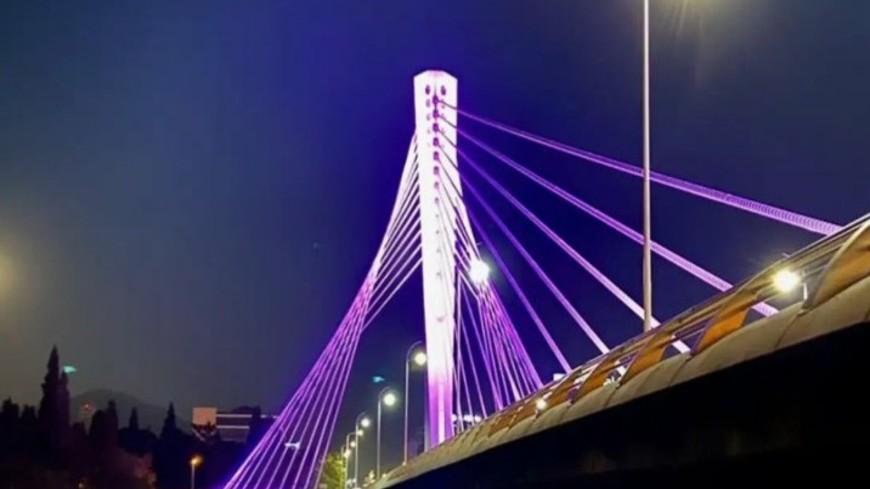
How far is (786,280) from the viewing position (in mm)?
12859

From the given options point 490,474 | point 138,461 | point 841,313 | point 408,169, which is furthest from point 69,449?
point 841,313

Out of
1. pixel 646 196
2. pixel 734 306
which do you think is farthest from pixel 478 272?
pixel 734 306

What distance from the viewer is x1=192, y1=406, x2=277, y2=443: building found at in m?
138

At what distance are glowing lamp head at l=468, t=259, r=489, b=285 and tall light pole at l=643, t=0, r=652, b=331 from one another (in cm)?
1743

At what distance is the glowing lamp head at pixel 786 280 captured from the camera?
12.7 metres

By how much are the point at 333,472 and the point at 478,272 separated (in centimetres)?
9704

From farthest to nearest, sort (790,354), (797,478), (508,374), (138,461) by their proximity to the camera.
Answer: (138,461) < (508,374) < (797,478) < (790,354)

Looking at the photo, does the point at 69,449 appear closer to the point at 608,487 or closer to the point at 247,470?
the point at 247,470

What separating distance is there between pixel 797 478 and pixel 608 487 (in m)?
6.80

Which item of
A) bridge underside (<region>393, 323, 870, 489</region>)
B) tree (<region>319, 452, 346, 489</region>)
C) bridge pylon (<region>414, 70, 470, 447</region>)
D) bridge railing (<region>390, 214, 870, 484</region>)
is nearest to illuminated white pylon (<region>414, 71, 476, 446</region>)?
bridge pylon (<region>414, 70, 470, 447</region>)

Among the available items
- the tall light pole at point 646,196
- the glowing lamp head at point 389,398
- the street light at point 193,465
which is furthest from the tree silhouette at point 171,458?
the tall light pole at point 646,196

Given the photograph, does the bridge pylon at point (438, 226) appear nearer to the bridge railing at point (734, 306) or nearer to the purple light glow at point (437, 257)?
the purple light glow at point (437, 257)

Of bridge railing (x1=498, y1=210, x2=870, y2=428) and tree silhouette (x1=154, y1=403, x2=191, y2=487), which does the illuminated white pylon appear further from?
tree silhouette (x1=154, y1=403, x2=191, y2=487)

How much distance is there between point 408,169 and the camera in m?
55.7
